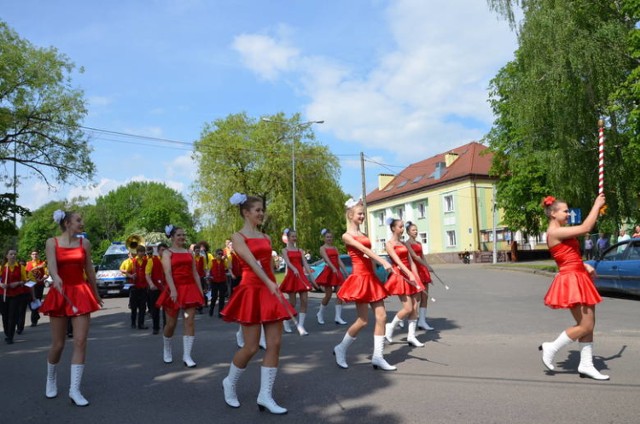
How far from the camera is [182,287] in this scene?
7961 millimetres

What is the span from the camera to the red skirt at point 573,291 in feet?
19.5

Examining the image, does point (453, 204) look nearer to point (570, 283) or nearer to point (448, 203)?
point (448, 203)

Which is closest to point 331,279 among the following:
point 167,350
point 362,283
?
point 167,350

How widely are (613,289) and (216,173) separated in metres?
31.3

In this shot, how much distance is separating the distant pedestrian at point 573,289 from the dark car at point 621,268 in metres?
9.58

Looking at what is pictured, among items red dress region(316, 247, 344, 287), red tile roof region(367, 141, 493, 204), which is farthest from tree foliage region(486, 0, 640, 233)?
red tile roof region(367, 141, 493, 204)

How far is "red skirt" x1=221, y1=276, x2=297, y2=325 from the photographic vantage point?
16.7 feet

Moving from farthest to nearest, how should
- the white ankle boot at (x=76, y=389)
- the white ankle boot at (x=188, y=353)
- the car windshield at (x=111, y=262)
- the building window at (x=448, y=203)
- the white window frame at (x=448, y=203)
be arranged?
1. the building window at (x=448, y=203)
2. the white window frame at (x=448, y=203)
3. the car windshield at (x=111, y=262)
4. the white ankle boot at (x=188, y=353)
5. the white ankle boot at (x=76, y=389)

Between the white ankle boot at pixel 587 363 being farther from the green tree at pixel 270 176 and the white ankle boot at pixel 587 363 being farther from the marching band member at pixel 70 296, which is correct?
the green tree at pixel 270 176

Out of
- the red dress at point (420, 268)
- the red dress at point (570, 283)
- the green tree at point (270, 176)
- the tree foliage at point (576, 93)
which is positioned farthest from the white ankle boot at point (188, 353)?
the green tree at point (270, 176)

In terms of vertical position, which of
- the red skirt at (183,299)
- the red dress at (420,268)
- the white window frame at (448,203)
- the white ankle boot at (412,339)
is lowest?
the white ankle boot at (412,339)

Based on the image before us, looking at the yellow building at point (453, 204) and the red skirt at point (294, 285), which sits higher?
the yellow building at point (453, 204)

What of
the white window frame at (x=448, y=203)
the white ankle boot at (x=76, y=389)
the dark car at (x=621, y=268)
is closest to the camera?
the white ankle boot at (x=76, y=389)

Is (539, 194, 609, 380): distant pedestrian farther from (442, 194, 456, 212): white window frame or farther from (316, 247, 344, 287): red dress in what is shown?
(442, 194, 456, 212): white window frame
